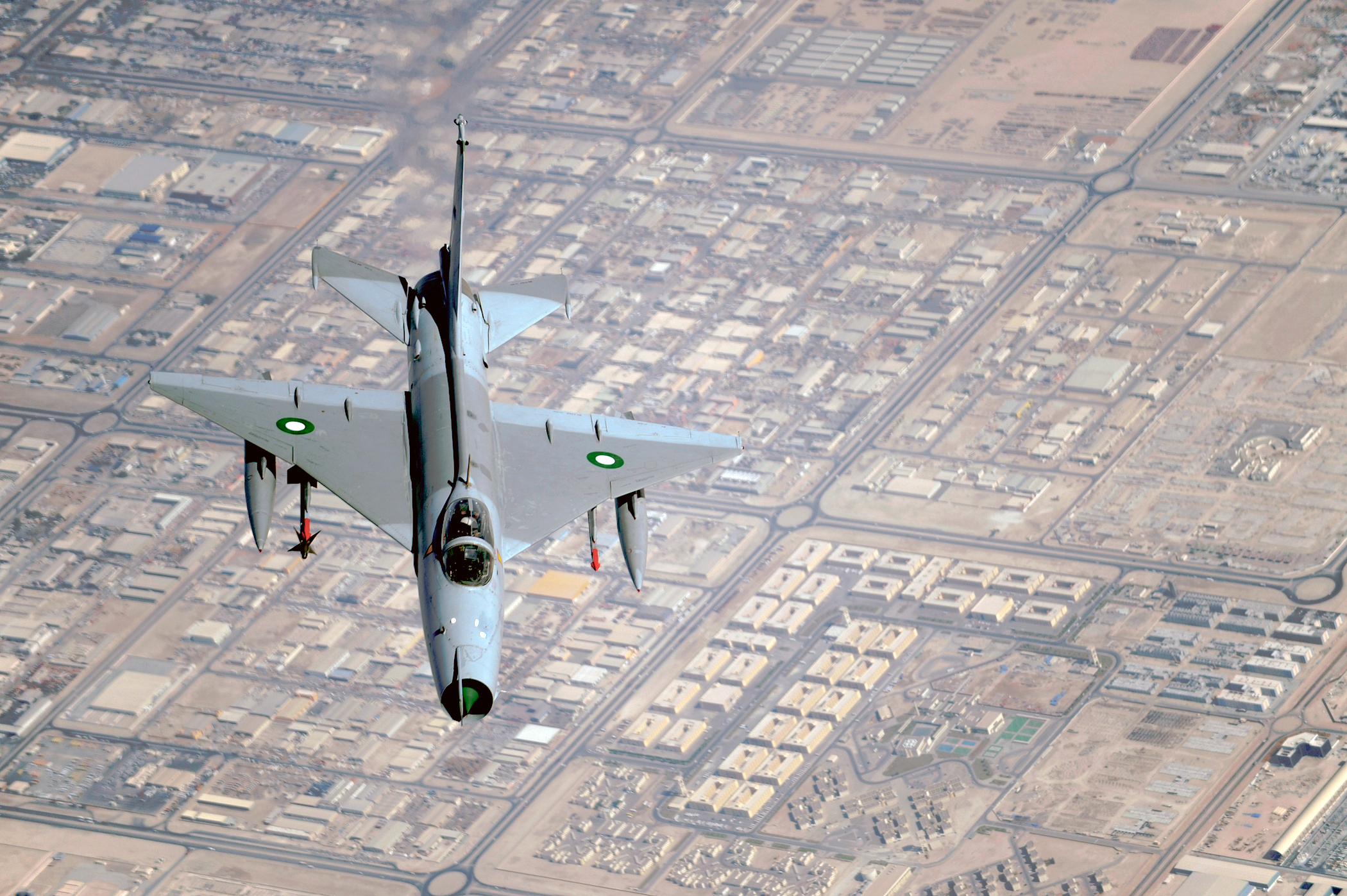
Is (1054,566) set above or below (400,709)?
above

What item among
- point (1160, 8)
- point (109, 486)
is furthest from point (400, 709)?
point (1160, 8)

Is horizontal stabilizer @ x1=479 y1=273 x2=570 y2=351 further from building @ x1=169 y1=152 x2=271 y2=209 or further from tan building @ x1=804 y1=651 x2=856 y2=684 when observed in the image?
building @ x1=169 y1=152 x2=271 y2=209

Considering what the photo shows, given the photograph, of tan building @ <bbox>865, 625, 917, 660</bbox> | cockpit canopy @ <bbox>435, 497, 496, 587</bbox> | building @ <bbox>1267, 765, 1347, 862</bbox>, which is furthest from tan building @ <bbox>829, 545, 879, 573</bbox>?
cockpit canopy @ <bbox>435, 497, 496, 587</bbox>

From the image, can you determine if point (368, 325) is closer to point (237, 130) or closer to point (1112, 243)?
point (237, 130)

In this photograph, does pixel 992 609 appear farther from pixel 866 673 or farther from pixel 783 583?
pixel 783 583

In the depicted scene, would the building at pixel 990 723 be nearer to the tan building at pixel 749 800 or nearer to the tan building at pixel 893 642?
the tan building at pixel 893 642

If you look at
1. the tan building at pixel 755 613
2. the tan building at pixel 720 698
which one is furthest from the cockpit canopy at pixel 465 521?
the tan building at pixel 755 613

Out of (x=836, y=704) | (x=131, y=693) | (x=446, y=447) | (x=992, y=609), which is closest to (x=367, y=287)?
(x=446, y=447)
